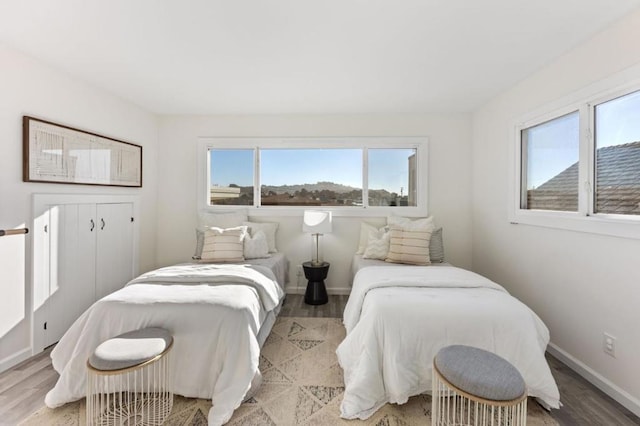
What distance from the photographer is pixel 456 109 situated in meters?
3.65

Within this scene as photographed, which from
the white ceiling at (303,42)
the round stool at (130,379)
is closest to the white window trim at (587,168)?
the white ceiling at (303,42)

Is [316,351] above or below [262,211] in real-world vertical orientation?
below

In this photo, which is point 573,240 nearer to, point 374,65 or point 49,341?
point 374,65

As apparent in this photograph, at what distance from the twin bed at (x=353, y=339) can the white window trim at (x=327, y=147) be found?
190 cm

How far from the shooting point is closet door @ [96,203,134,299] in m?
3.03

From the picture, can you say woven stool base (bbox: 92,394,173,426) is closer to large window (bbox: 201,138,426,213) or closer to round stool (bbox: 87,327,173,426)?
round stool (bbox: 87,327,173,426)

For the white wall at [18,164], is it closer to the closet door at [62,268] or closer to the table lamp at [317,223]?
the closet door at [62,268]

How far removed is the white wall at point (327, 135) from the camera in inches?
151

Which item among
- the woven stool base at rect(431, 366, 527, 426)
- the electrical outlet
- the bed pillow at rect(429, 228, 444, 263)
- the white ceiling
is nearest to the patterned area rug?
the woven stool base at rect(431, 366, 527, 426)

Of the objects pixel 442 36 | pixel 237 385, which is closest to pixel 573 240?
pixel 442 36

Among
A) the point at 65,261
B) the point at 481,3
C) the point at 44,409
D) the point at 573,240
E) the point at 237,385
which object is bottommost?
the point at 44,409

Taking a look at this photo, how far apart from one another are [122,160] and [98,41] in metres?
1.54

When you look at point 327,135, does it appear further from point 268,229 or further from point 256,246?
point 256,246

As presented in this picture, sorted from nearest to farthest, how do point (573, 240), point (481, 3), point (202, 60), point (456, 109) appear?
1. point (481, 3)
2. point (573, 240)
3. point (202, 60)
4. point (456, 109)
